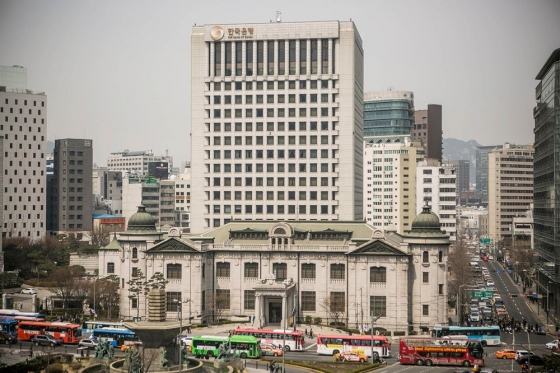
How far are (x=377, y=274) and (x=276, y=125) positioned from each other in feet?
174

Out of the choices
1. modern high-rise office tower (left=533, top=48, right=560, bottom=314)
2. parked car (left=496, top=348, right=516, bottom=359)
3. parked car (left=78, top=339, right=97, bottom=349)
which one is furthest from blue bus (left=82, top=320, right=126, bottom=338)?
modern high-rise office tower (left=533, top=48, right=560, bottom=314)

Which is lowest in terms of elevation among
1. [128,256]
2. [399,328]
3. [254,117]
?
[399,328]

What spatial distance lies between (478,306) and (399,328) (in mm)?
34431

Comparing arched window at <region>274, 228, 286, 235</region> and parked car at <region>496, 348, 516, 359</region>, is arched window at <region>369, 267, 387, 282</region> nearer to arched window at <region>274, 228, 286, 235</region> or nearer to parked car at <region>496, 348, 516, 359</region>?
arched window at <region>274, 228, 286, 235</region>

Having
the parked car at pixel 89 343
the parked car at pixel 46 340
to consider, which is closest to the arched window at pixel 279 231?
the parked car at pixel 89 343

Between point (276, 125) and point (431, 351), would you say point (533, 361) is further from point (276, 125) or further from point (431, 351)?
point (276, 125)

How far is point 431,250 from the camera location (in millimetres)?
146875

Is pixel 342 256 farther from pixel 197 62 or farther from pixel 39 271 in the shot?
pixel 39 271

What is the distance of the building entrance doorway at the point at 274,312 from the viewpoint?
14925cm

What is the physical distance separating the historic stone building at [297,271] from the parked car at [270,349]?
17.7 m

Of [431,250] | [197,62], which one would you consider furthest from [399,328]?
[197,62]

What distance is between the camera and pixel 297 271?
15300 centimetres

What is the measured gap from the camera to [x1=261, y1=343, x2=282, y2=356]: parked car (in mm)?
125812

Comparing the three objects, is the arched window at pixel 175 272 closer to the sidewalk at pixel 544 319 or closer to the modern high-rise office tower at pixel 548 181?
the sidewalk at pixel 544 319
